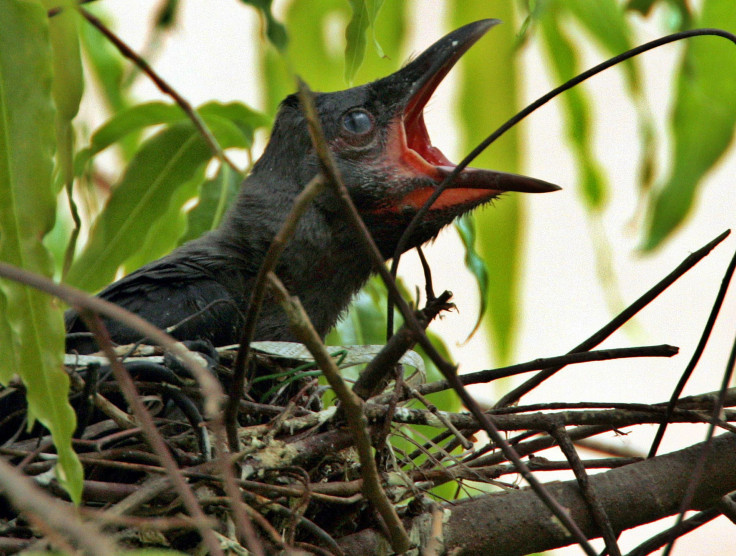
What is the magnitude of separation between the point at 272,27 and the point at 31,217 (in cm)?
78

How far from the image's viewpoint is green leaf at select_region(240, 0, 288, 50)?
191 cm

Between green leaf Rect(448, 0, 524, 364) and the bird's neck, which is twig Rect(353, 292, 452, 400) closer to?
the bird's neck

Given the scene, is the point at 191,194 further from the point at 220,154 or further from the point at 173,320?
the point at 173,320

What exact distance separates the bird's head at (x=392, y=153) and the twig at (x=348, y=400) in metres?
1.11

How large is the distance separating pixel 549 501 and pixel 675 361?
6.20 m

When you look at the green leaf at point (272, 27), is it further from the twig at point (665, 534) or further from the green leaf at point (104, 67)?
the green leaf at point (104, 67)

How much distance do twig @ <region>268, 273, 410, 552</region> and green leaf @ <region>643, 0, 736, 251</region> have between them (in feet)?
5.31

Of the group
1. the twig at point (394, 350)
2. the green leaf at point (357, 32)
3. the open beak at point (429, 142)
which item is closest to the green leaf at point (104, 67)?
the open beak at point (429, 142)

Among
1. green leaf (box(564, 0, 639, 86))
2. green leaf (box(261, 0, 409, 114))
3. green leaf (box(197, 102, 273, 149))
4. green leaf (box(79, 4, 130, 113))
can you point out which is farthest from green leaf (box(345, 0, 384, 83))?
green leaf (box(79, 4, 130, 113))

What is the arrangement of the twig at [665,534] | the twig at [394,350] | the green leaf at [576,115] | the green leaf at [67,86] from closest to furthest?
the twig at [394,350] < the twig at [665,534] < the green leaf at [67,86] < the green leaf at [576,115]

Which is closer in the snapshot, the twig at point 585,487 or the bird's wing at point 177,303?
Answer: the twig at point 585,487

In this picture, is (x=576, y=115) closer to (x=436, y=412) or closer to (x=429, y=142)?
(x=429, y=142)

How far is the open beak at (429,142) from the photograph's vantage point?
7.86ft

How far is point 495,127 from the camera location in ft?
9.23
